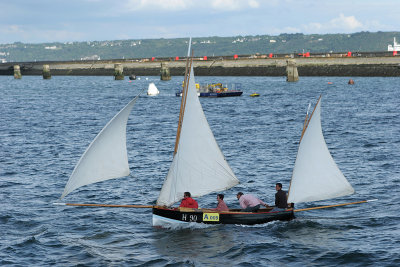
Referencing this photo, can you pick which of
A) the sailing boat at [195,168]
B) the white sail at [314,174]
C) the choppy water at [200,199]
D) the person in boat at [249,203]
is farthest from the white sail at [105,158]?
the white sail at [314,174]

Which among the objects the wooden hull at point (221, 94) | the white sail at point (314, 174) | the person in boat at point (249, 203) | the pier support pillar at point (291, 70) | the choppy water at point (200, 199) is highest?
the pier support pillar at point (291, 70)

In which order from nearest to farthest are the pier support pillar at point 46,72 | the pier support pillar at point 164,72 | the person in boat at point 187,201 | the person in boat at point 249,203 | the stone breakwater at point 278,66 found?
the person in boat at point 187,201 → the person in boat at point 249,203 → the stone breakwater at point 278,66 → the pier support pillar at point 164,72 → the pier support pillar at point 46,72

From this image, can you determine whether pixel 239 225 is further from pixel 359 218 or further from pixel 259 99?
pixel 259 99

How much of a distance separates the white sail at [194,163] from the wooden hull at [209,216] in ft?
2.11

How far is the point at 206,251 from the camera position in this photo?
2545 cm

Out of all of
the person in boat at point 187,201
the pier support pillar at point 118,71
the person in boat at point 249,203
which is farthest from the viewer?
the pier support pillar at point 118,71

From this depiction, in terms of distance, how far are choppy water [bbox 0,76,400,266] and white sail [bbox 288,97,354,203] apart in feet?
4.70

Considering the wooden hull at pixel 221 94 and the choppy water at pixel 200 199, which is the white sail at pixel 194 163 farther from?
the wooden hull at pixel 221 94

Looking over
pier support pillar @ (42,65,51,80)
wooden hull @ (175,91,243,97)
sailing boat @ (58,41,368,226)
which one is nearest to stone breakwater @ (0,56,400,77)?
pier support pillar @ (42,65,51,80)

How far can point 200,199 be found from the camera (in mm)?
35094

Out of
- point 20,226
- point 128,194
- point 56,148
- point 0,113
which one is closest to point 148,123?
point 56,148

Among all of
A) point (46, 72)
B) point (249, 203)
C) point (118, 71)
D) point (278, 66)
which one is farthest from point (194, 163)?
point (46, 72)

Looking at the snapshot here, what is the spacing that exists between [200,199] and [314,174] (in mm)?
8086

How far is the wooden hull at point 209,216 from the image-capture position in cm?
2767
